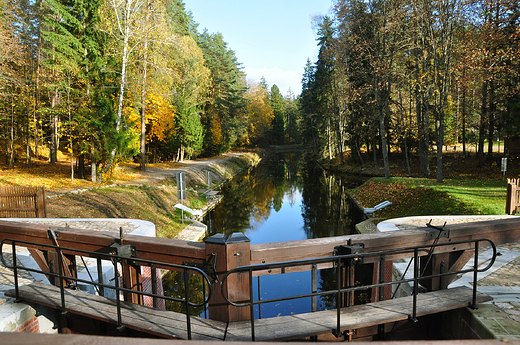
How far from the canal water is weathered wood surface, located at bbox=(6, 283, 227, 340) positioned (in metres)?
3.80

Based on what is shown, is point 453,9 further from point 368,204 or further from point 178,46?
point 178,46

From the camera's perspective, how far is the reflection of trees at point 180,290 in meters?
9.02

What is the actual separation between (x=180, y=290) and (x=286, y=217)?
35.6 feet

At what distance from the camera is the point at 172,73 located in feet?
68.4

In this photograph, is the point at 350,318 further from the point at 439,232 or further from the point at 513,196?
the point at 513,196

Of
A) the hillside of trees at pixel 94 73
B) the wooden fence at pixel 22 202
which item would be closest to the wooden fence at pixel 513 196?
the wooden fence at pixel 22 202

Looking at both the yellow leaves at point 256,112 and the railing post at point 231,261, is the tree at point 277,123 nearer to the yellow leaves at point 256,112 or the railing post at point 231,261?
the yellow leaves at point 256,112

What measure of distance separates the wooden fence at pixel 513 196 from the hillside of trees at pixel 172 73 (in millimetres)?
7130

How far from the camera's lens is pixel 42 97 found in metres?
29.6

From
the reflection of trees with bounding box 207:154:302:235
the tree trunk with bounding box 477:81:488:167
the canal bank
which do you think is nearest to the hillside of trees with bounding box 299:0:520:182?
the tree trunk with bounding box 477:81:488:167

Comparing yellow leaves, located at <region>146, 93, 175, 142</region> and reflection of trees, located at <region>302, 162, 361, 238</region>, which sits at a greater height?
yellow leaves, located at <region>146, 93, 175, 142</region>

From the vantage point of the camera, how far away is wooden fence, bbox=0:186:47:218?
11.8m

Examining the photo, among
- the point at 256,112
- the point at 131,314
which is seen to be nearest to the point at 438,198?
the point at 131,314

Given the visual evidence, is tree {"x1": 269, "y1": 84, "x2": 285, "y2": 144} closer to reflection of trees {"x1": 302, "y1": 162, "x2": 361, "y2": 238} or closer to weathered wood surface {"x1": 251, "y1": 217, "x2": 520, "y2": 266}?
reflection of trees {"x1": 302, "y1": 162, "x2": 361, "y2": 238}
